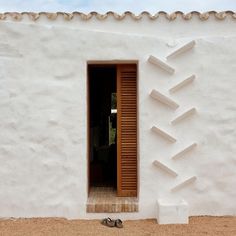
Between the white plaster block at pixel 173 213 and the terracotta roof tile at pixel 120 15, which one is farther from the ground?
the terracotta roof tile at pixel 120 15

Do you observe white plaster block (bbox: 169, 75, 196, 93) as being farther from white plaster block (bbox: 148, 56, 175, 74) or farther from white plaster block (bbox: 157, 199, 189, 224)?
white plaster block (bbox: 157, 199, 189, 224)

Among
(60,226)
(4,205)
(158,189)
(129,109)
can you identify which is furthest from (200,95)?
(4,205)

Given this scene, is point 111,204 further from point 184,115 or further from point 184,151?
point 184,115

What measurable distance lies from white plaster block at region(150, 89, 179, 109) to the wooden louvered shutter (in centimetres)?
48

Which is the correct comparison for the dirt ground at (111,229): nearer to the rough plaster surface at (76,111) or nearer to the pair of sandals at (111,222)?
the pair of sandals at (111,222)

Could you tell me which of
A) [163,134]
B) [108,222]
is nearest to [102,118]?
[163,134]

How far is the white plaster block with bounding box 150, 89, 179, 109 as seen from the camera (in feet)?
21.2

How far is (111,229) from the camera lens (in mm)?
6070

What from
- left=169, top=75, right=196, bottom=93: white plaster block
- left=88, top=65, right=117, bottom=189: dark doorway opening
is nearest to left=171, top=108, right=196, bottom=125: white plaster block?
left=169, top=75, right=196, bottom=93: white plaster block

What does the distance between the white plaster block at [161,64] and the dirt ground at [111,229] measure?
2.36m

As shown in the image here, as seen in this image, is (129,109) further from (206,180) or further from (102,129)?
(102,129)

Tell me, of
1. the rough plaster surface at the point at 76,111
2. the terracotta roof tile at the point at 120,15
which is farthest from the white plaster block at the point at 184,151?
the terracotta roof tile at the point at 120,15

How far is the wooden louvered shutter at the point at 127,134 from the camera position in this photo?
6.87 meters

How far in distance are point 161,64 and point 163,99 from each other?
1.80 ft
